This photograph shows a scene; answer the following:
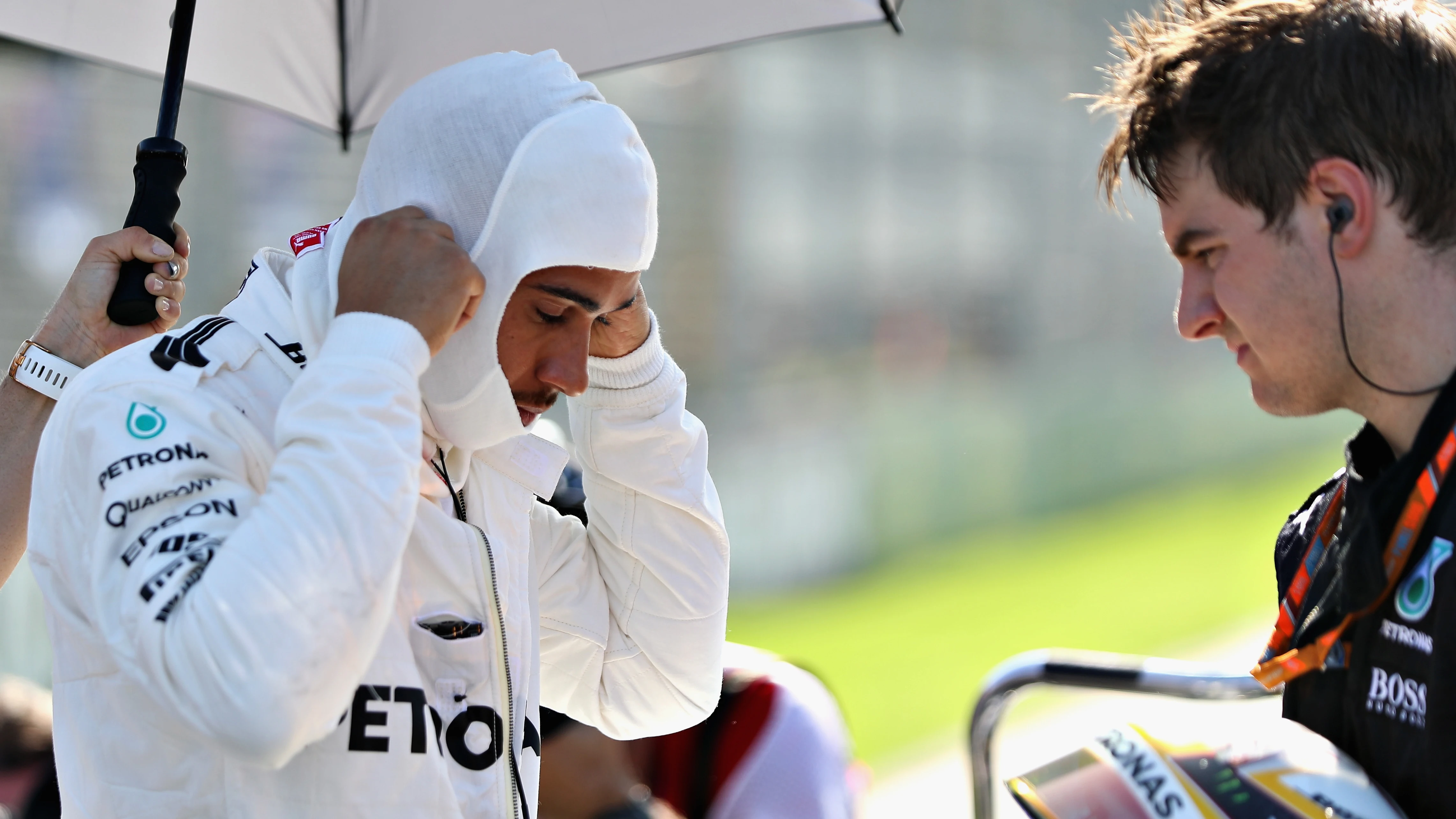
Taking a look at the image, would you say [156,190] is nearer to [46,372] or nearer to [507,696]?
[46,372]

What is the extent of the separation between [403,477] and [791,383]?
35.0 ft

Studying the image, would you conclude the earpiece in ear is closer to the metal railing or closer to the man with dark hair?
the man with dark hair

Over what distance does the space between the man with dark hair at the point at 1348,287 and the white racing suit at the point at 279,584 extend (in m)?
1.03

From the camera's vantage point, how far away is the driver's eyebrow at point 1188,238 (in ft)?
5.84

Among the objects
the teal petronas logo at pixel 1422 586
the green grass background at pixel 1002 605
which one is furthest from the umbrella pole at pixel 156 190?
the green grass background at pixel 1002 605

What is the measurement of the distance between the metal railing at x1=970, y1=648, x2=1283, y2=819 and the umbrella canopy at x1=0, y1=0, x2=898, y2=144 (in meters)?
1.24

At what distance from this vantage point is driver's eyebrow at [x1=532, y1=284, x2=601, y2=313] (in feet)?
5.67

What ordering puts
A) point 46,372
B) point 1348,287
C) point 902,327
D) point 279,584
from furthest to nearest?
point 902,327 < point 46,372 < point 1348,287 < point 279,584

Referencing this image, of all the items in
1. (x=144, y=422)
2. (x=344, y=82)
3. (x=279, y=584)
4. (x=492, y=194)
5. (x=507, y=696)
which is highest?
(x=344, y=82)

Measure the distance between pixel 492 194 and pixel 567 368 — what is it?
258mm

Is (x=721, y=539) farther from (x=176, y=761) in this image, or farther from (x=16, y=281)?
(x=16, y=281)

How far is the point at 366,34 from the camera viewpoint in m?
2.41

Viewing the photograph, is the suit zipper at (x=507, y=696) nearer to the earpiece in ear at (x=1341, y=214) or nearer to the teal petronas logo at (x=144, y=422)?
the teal petronas logo at (x=144, y=422)

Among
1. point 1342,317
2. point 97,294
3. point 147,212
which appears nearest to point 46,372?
point 97,294
